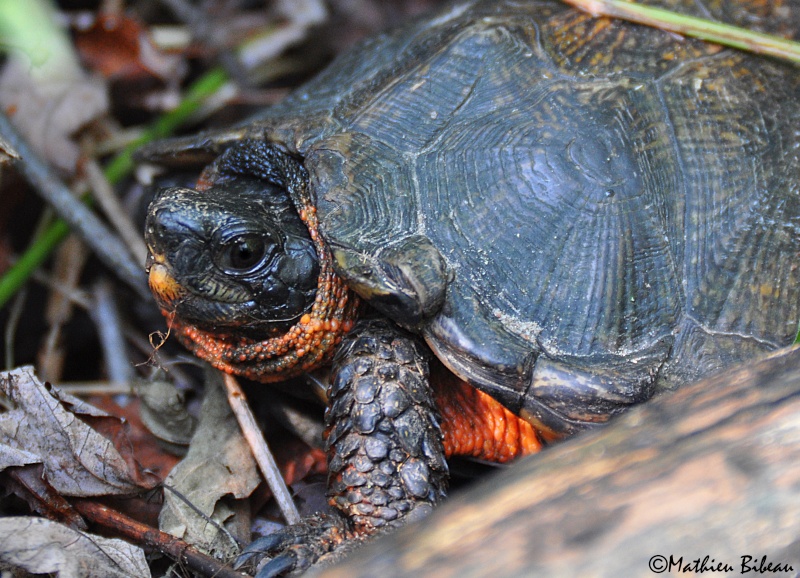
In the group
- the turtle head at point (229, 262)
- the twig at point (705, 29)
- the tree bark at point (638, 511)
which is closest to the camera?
the tree bark at point (638, 511)

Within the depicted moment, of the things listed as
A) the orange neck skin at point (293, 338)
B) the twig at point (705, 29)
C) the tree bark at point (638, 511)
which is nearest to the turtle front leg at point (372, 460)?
the orange neck skin at point (293, 338)

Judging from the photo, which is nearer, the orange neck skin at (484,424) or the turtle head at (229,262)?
the turtle head at (229,262)

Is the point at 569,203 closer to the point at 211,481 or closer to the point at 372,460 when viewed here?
the point at 372,460

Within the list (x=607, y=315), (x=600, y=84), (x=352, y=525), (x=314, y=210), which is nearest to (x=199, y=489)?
(x=352, y=525)

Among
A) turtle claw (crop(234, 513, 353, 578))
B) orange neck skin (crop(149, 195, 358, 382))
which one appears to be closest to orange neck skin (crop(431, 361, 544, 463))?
orange neck skin (crop(149, 195, 358, 382))

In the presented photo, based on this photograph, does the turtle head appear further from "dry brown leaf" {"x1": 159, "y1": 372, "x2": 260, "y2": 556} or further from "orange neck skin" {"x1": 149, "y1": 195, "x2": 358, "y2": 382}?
"dry brown leaf" {"x1": 159, "y1": 372, "x2": 260, "y2": 556}

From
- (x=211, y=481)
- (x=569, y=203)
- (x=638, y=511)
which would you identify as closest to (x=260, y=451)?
(x=211, y=481)

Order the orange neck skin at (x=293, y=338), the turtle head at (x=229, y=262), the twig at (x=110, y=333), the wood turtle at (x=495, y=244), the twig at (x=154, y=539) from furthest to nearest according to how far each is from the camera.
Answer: the twig at (x=110, y=333) → the orange neck skin at (x=293, y=338) → the turtle head at (x=229, y=262) → the wood turtle at (x=495, y=244) → the twig at (x=154, y=539)

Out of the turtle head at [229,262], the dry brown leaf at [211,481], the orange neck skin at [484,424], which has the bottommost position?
the orange neck skin at [484,424]

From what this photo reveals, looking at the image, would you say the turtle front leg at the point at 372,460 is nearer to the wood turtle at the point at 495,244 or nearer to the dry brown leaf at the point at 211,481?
the wood turtle at the point at 495,244
